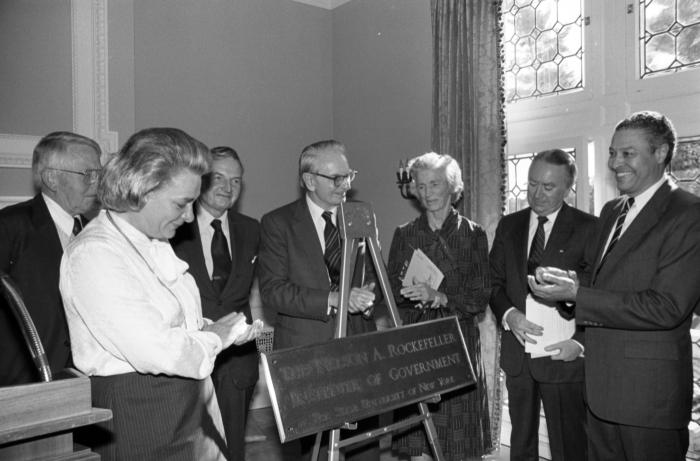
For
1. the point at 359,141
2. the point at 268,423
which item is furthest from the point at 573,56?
the point at 268,423

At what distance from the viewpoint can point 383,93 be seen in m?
5.05

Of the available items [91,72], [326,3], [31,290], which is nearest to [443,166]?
[31,290]

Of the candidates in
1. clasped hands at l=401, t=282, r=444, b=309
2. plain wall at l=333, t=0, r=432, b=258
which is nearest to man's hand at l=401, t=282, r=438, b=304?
clasped hands at l=401, t=282, r=444, b=309

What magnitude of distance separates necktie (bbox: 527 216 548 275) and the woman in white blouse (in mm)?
1747

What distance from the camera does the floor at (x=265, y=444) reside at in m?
3.83

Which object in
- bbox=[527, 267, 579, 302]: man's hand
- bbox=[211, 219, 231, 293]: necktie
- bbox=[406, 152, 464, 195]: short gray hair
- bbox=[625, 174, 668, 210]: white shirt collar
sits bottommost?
bbox=[527, 267, 579, 302]: man's hand

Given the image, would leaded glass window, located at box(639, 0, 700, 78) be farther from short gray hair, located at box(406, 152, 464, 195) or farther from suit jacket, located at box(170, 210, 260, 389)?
suit jacket, located at box(170, 210, 260, 389)

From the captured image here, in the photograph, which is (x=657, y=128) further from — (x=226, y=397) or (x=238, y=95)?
(x=238, y=95)

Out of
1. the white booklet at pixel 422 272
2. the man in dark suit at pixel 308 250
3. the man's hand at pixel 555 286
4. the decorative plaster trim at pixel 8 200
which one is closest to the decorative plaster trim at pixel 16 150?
the decorative plaster trim at pixel 8 200

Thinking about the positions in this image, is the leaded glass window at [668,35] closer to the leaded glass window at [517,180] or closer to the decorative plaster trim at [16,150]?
the leaded glass window at [517,180]

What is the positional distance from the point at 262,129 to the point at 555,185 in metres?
2.88

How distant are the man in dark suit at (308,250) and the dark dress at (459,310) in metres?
0.43

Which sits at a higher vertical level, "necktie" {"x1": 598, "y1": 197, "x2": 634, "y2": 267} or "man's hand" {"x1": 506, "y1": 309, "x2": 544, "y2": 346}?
"necktie" {"x1": 598, "y1": 197, "x2": 634, "y2": 267}

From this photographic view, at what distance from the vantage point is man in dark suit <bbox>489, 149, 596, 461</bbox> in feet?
9.23
